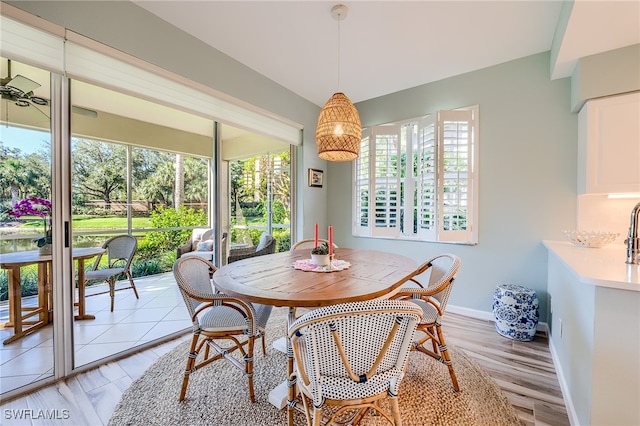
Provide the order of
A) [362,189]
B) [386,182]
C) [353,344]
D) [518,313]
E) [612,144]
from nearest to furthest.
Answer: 1. [353,344]
2. [612,144]
3. [518,313]
4. [386,182]
5. [362,189]

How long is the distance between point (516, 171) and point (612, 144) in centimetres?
75

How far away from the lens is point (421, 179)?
3.33 m

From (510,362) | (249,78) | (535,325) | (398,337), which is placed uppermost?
(249,78)

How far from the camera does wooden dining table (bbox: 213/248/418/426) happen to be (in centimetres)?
129

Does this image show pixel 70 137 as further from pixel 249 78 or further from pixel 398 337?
pixel 398 337

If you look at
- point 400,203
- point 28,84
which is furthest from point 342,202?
point 28,84

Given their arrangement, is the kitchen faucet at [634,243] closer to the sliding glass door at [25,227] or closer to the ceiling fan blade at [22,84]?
the sliding glass door at [25,227]

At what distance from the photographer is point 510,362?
2.16m

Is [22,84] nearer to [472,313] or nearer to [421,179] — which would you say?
[421,179]

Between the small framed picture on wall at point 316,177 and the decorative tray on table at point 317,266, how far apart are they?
79.9 inches

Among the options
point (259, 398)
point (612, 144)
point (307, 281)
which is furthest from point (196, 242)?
point (612, 144)

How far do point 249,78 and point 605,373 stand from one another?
3.66m

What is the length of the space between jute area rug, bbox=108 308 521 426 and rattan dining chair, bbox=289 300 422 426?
0.61m

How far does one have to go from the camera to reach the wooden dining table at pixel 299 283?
1291mm
